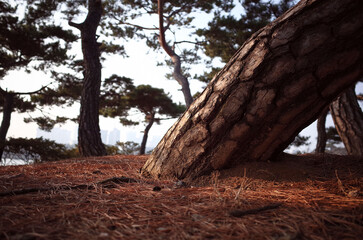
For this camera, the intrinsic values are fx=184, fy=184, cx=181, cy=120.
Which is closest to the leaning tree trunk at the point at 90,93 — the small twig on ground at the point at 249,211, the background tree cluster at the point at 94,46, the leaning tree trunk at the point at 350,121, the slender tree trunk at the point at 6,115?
the background tree cluster at the point at 94,46

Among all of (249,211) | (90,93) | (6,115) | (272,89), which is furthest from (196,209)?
(6,115)

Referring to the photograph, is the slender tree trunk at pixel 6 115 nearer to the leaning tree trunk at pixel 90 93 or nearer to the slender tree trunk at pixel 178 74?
the leaning tree trunk at pixel 90 93

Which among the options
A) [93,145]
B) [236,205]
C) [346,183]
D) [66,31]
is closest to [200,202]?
[236,205]

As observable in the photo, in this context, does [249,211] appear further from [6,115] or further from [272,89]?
[6,115]

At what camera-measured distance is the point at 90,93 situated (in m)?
5.27

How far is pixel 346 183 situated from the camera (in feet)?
4.91

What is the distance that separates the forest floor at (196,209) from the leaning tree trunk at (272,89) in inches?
10.5

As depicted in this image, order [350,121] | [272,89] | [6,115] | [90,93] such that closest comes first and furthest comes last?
1. [272,89]
2. [350,121]
3. [90,93]
4. [6,115]

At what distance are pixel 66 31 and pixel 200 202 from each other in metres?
9.95

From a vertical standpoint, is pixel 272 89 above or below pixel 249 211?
above

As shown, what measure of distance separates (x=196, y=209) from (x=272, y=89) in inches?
46.3

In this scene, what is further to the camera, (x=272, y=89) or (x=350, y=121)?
(x=350, y=121)

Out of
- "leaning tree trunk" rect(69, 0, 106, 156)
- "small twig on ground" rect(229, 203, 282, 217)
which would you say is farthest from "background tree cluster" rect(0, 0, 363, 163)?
"small twig on ground" rect(229, 203, 282, 217)

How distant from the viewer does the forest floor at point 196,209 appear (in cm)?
80
